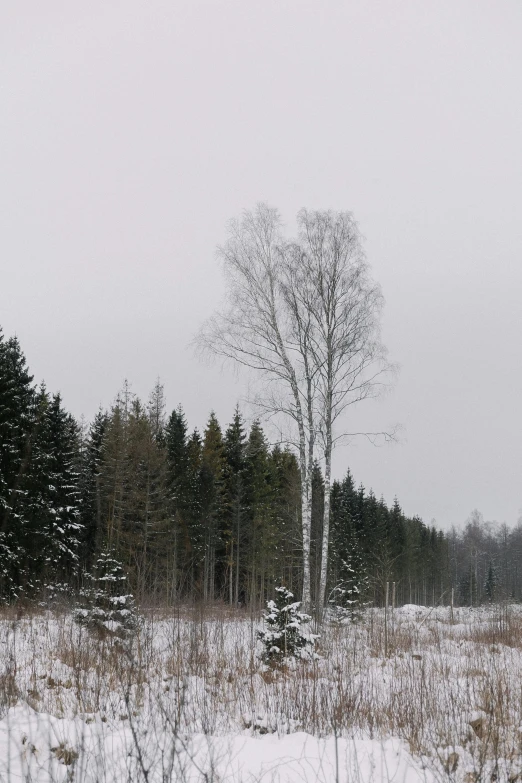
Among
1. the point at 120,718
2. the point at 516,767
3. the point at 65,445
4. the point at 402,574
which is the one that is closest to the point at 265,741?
the point at 120,718

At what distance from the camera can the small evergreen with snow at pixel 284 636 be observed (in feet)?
26.1

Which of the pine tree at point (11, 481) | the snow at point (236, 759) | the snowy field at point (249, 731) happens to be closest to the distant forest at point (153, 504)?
the pine tree at point (11, 481)

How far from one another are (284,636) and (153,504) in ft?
66.1

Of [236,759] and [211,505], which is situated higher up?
[211,505]

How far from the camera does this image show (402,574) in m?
56.9

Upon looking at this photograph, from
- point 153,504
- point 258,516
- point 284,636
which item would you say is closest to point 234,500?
point 258,516

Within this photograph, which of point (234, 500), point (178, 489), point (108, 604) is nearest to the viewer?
point (108, 604)

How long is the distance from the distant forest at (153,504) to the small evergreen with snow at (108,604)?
0.41 meters

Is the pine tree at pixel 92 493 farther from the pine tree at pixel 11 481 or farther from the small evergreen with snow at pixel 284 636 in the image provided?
the small evergreen with snow at pixel 284 636

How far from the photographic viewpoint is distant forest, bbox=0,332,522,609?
18734mm

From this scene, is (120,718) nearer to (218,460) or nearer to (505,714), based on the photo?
(505,714)

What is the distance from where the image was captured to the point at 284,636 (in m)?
7.89

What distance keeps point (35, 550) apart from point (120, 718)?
16.3 metres

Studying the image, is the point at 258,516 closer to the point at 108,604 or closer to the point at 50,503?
the point at 50,503
